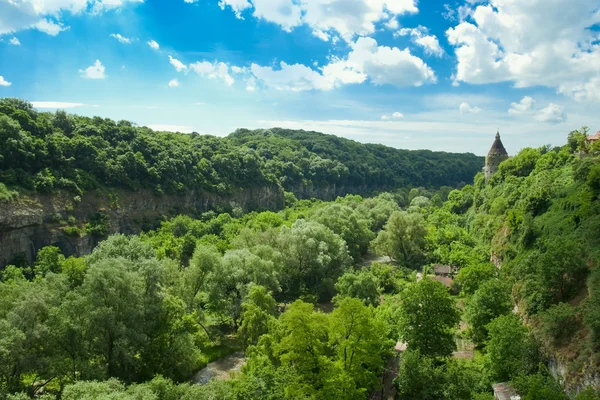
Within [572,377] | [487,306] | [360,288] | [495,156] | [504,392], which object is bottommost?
[504,392]

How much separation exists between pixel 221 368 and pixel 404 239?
33.5 metres

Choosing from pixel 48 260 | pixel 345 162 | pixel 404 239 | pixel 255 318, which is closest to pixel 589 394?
pixel 255 318

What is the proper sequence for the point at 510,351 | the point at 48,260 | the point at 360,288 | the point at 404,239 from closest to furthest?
the point at 510,351
the point at 360,288
the point at 48,260
the point at 404,239

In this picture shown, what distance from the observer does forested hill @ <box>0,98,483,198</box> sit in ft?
172

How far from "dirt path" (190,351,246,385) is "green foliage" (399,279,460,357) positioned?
13.0m

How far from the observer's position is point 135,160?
220ft

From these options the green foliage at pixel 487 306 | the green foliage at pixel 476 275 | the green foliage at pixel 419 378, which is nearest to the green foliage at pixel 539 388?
the green foliage at pixel 419 378

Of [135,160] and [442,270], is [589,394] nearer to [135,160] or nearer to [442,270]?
[442,270]

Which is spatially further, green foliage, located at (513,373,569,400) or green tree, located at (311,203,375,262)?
green tree, located at (311,203,375,262)

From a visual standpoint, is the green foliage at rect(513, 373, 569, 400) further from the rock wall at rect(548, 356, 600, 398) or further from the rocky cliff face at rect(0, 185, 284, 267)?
the rocky cliff face at rect(0, 185, 284, 267)

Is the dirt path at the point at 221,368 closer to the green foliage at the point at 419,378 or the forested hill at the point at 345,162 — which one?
the green foliage at the point at 419,378

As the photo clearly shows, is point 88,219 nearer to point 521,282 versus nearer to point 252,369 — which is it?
point 252,369

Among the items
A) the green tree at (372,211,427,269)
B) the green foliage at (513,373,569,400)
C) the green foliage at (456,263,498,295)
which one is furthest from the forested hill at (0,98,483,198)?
the green foliage at (513,373,569,400)

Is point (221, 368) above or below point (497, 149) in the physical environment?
below
